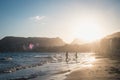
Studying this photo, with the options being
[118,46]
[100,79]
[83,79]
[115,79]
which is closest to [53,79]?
[83,79]

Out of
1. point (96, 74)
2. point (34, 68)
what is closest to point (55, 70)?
point (34, 68)

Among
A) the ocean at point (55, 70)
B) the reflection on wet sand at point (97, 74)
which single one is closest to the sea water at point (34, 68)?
the ocean at point (55, 70)

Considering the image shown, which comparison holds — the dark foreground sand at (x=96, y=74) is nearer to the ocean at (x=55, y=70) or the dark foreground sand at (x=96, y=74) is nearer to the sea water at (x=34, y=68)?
the ocean at (x=55, y=70)

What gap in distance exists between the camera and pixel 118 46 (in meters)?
87.1

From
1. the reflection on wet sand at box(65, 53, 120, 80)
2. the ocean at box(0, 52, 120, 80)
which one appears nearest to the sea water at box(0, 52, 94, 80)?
→ the ocean at box(0, 52, 120, 80)

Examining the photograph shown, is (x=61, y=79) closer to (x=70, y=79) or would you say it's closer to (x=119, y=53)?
(x=70, y=79)

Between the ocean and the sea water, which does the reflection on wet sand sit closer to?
the ocean

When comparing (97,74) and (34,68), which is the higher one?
(97,74)

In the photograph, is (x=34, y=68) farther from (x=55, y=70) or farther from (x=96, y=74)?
(x=96, y=74)

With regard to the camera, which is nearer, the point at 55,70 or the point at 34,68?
the point at 55,70

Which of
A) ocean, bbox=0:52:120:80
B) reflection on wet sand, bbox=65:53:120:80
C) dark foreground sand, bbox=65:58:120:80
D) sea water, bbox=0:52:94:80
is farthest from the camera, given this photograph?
sea water, bbox=0:52:94:80

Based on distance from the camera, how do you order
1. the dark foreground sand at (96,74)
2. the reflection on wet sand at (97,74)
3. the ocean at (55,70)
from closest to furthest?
the dark foreground sand at (96,74)
the reflection on wet sand at (97,74)
the ocean at (55,70)

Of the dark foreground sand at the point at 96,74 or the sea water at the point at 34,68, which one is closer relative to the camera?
the dark foreground sand at the point at 96,74

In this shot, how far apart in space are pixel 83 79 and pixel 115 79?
3.04 metres
